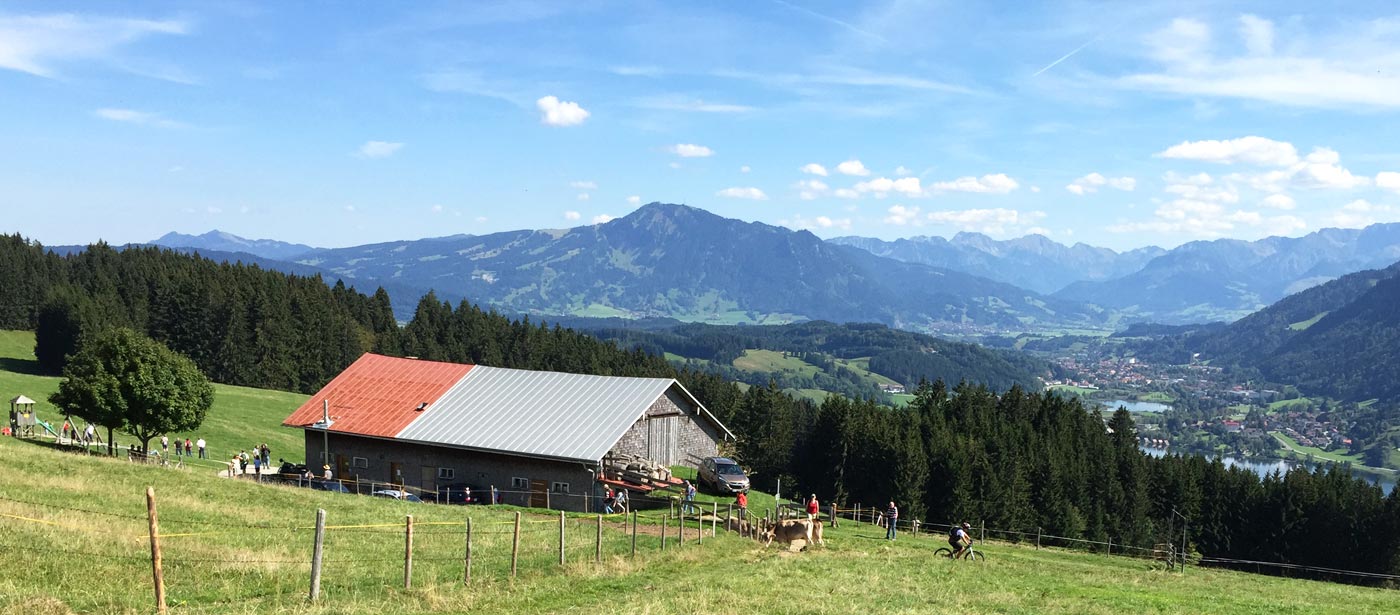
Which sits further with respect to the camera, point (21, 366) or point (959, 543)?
point (21, 366)

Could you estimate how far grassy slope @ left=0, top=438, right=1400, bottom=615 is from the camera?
651 inches

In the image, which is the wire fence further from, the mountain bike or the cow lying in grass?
the mountain bike

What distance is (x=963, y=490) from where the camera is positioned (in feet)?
243

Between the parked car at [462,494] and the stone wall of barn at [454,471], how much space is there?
0.13 metres

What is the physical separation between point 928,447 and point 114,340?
195ft

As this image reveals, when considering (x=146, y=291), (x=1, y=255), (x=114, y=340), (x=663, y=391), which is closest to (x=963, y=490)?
(x=663, y=391)

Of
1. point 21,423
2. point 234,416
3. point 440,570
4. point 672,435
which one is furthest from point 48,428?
point 440,570

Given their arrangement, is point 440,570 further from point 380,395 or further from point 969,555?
point 380,395

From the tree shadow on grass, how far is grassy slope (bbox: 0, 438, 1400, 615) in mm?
75054

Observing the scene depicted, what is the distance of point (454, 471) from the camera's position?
160 feet

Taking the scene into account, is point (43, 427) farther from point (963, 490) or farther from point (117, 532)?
point (963, 490)

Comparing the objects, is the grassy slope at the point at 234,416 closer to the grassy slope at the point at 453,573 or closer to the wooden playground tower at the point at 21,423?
the wooden playground tower at the point at 21,423

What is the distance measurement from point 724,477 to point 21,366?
89.5m

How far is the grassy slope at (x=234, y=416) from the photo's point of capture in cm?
6347
